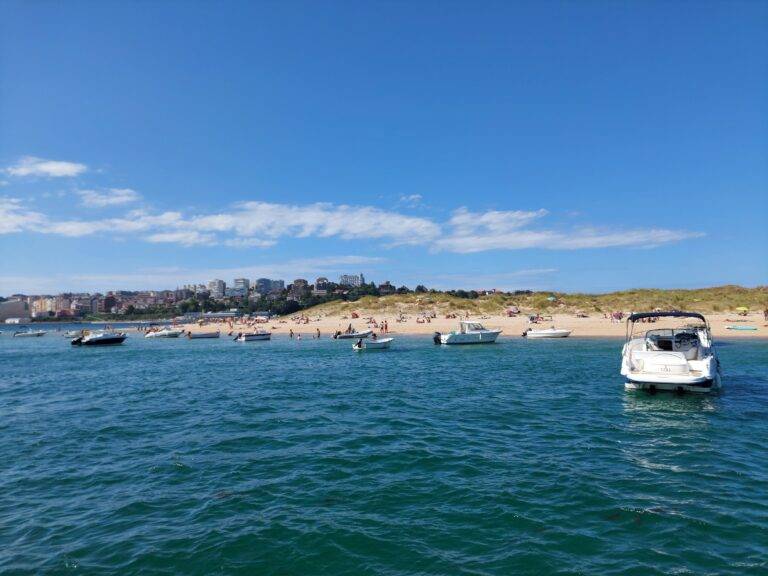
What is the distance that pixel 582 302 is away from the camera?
91375 mm

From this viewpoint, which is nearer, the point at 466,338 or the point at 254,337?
the point at 466,338

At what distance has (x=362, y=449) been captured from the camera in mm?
14492

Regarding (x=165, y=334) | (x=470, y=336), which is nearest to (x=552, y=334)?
(x=470, y=336)

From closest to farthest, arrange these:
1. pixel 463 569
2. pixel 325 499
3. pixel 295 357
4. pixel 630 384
A: 1. pixel 463 569
2. pixel 325 499
3. pixel 630 384
4. pixel 295 357

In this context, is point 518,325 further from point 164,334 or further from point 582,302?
point 164,334

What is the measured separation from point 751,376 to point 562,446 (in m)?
20.0

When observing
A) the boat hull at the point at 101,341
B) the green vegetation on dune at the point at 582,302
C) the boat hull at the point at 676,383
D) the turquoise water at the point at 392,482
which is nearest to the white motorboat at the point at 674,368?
the boat hull at the point at 676,383

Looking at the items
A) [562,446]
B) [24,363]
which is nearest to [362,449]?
[562,446]

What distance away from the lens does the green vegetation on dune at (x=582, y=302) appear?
7712 centimetres

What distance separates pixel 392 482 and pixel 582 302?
292 ft

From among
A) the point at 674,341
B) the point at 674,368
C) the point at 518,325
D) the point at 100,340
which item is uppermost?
the point at 674,341

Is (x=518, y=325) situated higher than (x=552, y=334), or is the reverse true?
(x=518, y=325)

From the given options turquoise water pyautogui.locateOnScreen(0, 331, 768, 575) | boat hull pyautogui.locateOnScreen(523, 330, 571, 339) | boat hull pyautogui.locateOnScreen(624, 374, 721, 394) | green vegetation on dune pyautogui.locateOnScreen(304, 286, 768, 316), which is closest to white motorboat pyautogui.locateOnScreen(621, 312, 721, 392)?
boat hull pyautogui.locateOnScreen(624, 374, 721, 394)

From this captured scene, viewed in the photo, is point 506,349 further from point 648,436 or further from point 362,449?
point 362,449
